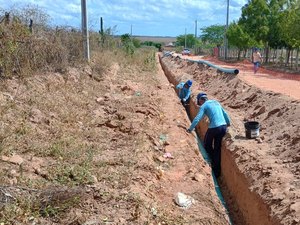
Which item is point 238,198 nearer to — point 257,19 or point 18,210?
point 18,210

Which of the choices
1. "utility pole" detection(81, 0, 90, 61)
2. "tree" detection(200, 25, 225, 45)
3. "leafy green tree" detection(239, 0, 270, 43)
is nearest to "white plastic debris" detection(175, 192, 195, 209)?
"utility pole" detection(81, 0, 90, 61)

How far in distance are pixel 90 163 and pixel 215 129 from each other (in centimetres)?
365

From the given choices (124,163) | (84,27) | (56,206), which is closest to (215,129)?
(124,163)

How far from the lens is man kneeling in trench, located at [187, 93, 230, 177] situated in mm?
8500

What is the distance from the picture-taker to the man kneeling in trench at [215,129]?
850 cm

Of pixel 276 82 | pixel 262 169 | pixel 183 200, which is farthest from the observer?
pixel 276 82

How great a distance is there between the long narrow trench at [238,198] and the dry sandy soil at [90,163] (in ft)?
0.95

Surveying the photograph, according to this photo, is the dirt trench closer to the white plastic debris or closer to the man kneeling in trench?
the man kneeling in trench

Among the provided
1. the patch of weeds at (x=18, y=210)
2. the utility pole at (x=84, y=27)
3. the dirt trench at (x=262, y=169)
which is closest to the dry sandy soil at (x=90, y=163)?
the patch of weeds at (x=18, y=210)

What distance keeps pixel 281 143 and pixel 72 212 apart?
4.85m

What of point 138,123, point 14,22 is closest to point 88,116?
point 138,123

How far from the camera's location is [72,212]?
4.36 m

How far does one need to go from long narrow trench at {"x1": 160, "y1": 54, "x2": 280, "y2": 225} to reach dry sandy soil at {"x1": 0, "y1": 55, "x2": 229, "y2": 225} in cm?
29

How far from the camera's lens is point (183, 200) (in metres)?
5.88
